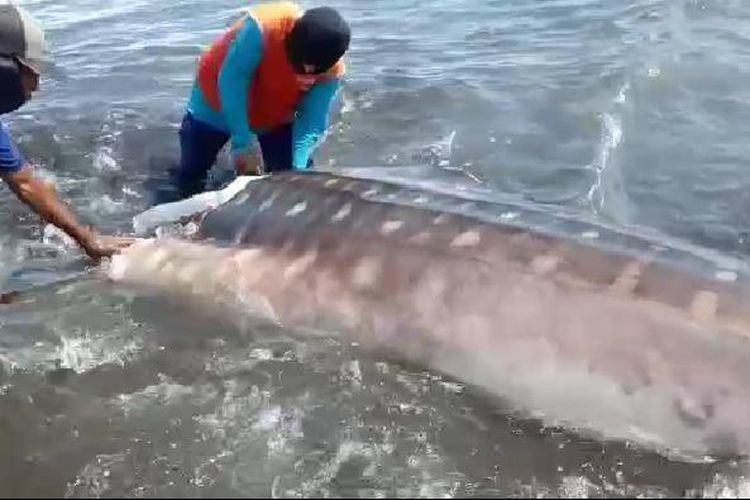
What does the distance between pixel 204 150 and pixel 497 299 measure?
314cm

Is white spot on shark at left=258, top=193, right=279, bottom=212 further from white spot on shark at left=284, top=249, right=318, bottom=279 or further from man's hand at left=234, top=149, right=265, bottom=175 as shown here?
man's hand at left=234, top=149, right=265, bottom=175

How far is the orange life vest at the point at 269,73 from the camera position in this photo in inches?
231

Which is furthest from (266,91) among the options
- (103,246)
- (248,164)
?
(103,246)

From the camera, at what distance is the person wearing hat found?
431cm

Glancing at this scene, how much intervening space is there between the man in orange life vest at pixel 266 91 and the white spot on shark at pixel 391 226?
4.27ft

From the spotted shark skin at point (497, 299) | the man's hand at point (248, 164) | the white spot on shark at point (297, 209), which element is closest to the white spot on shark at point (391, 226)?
the spotted shark skin at point (497, 299)

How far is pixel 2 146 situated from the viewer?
473 centimetres

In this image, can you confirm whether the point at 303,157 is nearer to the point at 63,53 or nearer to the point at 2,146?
the point at 2,146

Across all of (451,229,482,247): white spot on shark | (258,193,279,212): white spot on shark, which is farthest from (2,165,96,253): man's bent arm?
(451,229,482,247): white spot on shark

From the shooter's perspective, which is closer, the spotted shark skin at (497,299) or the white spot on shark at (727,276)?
the spotted shark skin at (497,299)

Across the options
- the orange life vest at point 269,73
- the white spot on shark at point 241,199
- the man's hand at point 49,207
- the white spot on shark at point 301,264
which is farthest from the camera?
the orange life vest at point 269,73

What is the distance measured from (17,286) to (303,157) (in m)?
1.90

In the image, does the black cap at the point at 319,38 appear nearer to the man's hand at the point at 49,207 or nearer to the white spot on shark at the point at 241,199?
the white spot on shark at the point at 241,199

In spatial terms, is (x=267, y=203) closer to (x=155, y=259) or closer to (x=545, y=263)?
(x=155, y=259)
